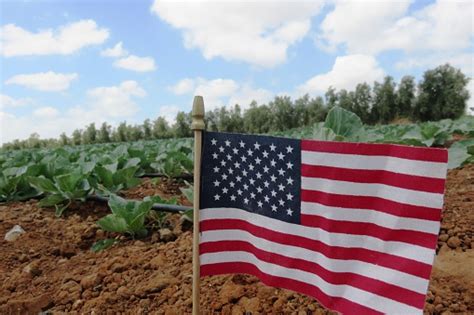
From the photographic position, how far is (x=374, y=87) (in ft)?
175

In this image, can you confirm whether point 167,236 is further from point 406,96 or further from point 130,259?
point 406,96

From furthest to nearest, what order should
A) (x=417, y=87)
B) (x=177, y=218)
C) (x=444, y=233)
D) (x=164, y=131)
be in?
(x=164, y=131)
(x=417, y=87)
(x=177, y=218)
(x=444, y=233)

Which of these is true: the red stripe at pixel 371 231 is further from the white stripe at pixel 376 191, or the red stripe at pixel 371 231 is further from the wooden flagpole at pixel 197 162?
the wooden flagpole at pixel 197 162

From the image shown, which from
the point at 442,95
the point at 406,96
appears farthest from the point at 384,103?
the point at 442,95

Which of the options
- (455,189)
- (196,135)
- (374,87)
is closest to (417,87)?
(374,87)

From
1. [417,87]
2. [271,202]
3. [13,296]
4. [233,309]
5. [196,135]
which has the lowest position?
[13,296]

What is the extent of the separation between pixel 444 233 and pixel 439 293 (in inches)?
35.3

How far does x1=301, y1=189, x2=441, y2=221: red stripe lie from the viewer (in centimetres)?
147

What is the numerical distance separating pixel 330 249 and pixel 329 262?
2.2 inches

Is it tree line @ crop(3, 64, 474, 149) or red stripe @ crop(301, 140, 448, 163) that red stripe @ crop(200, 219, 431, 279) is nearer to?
red stripe @ crop(301, 140, 448, 163)

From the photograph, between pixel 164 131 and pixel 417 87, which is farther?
pixel 164 131

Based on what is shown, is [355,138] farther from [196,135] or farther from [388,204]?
[196,135]

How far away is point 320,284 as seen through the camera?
1.74 metres

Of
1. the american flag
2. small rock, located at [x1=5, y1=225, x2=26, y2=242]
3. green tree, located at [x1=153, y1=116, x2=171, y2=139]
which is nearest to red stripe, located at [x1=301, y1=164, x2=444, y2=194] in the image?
the american flag
